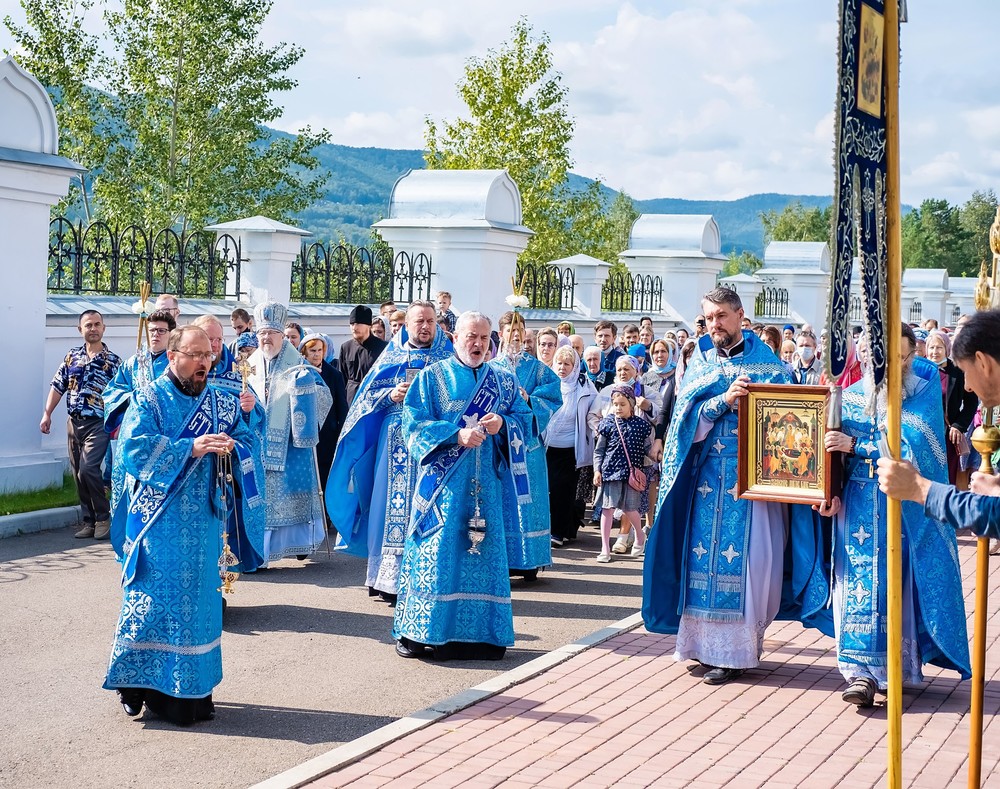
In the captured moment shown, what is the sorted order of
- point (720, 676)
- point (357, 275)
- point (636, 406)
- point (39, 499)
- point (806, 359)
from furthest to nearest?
point (806, 359)
point (357, 275)
point (39, 499)
point (636, 406)
point (720, 676)

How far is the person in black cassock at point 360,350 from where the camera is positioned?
40.9ft

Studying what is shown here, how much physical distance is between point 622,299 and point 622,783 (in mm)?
16486

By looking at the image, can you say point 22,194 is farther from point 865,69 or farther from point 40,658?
point 865,69

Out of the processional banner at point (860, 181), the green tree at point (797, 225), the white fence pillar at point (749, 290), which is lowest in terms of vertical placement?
the processional banner at point (860, 181)

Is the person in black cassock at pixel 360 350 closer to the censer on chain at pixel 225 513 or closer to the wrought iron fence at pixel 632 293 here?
the censer on chain at pixel 225 513

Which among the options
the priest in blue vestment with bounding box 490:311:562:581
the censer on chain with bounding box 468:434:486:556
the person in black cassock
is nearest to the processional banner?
the censer on chain with bounding box 468:434:486:556

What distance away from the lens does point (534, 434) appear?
33.1 feet

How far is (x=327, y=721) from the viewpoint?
20.3 feet

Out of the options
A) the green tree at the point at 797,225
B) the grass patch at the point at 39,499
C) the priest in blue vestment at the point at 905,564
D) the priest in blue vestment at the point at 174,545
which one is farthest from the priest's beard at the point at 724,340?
the green tree at the point at 797,225

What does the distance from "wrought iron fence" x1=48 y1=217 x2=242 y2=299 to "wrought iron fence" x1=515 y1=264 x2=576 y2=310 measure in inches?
211

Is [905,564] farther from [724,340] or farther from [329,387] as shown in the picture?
[329,387]

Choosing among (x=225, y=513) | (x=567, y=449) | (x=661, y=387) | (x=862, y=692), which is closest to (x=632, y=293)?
(x=661, y=387)

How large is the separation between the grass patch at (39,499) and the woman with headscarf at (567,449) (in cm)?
400

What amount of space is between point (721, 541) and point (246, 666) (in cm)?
255
